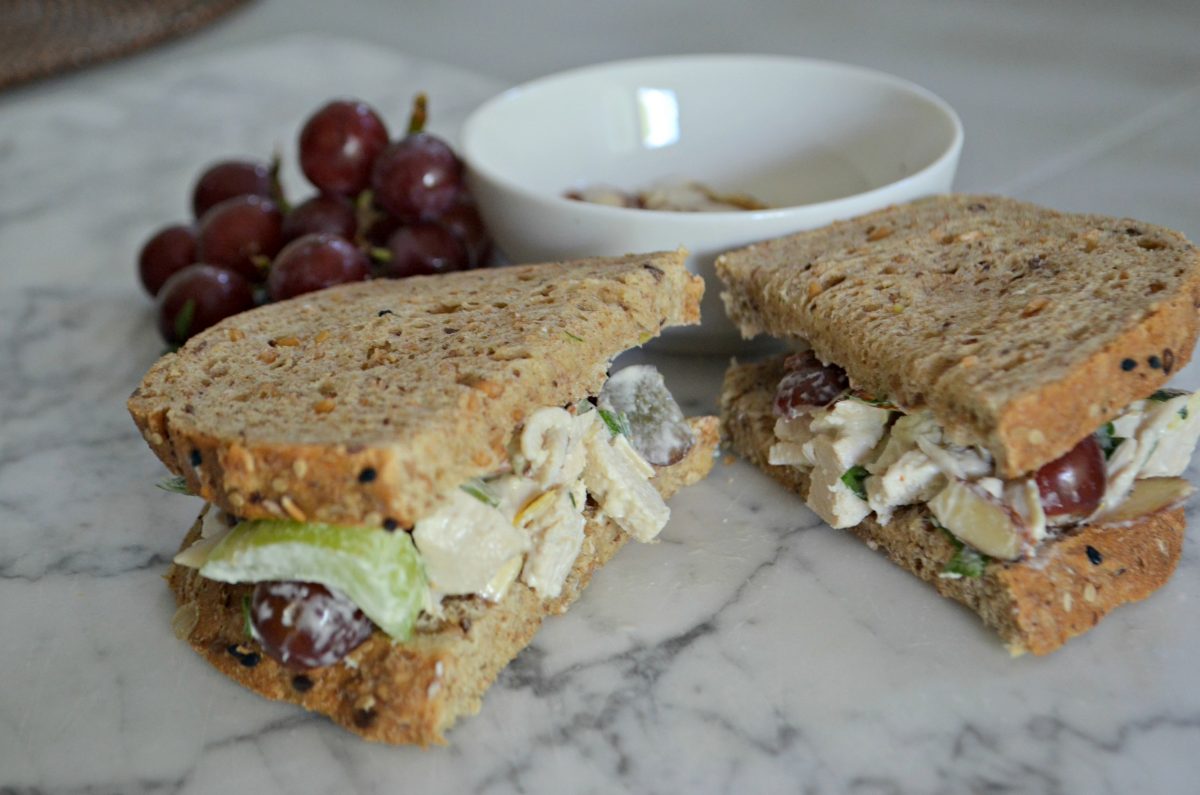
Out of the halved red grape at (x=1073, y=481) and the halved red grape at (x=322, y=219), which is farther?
the halved red grape at (x=322, y=219)

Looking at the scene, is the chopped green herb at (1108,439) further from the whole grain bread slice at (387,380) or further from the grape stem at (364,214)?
the grape stem at (364,214)

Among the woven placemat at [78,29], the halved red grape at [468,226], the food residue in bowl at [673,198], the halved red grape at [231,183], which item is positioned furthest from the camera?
the woven placemat at [78,29]

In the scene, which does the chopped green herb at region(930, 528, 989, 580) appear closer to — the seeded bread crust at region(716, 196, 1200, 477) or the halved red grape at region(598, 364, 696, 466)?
the seeded bread crust at region(716, 196, 1200, 477)

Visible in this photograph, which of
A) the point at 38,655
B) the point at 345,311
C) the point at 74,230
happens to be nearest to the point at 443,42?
the point at 74,230

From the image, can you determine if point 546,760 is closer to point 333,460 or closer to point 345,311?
point 333,460

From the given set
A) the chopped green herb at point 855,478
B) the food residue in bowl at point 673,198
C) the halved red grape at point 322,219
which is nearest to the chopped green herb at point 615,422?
the chopped green herb at point 855,478

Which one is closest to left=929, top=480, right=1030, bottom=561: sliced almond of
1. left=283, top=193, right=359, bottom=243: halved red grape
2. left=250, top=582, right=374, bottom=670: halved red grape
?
left=250, top=582, right=374, bottom=670: halved red grape
